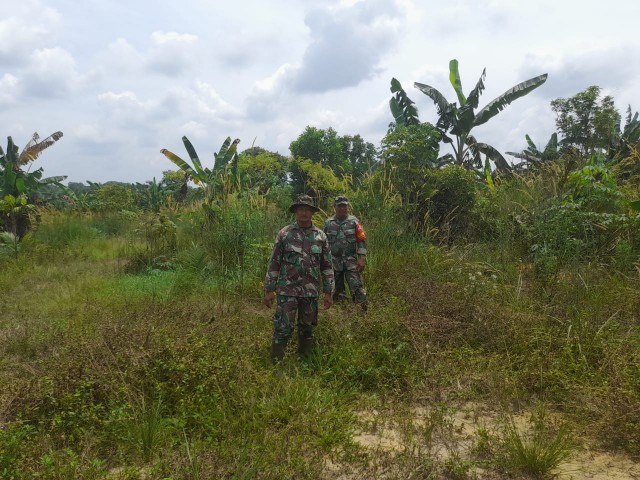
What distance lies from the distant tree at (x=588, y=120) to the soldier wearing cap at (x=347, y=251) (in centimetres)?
1541

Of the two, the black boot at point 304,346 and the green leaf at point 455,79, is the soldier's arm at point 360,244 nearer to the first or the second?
the black boot at point 304,346

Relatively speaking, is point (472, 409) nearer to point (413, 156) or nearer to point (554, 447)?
point (554, 447)

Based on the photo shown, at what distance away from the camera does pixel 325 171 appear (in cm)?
829

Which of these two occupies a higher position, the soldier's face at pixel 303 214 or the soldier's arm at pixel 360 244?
the soldier's face at pixel 303 214

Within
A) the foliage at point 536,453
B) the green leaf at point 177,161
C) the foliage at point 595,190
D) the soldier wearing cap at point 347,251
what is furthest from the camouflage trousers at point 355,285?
the green leaf at point 177,161

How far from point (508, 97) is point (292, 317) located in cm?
1232

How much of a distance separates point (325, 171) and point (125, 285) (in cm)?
395

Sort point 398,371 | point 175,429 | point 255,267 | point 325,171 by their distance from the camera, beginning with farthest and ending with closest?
point 325,171
point 255,267
point 398,371
point 175,429

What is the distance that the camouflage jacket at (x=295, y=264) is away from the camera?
167 inches

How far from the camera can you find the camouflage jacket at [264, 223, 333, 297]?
4230 millimetres

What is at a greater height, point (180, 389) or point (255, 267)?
point (255, 267)

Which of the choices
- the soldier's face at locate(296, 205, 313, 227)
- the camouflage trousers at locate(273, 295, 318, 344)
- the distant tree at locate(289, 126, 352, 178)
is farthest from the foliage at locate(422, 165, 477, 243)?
the distant tree at locate(289, 126, 352, 178)

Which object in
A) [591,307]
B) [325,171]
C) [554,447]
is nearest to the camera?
[554,447]

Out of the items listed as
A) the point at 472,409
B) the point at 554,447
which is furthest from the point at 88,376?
the point at 554,447
